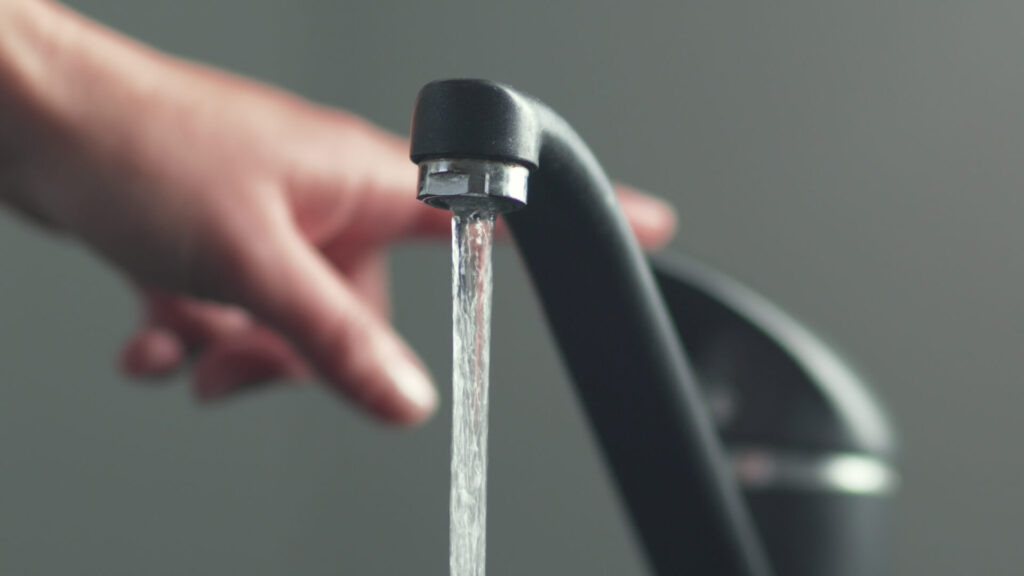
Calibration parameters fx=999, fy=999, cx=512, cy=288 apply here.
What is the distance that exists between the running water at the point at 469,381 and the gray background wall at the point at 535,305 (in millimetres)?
584

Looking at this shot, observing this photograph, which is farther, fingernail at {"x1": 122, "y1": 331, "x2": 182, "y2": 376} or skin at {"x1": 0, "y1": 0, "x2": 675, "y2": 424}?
fingernail at {"x1": 122, "y1": 331, "x2": 182, "y2": 376}

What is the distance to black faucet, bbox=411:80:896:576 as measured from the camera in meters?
0.21

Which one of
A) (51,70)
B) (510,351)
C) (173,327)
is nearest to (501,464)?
(510,351)

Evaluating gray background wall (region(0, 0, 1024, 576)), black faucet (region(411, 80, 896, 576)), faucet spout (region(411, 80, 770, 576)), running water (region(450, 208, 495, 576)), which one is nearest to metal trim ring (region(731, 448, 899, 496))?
black faucet (region(411, 80, 896, 576))

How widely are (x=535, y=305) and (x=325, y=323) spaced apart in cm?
50

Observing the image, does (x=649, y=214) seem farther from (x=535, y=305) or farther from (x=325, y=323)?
(x=535, y=305)

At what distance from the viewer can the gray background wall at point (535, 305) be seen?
739 mm

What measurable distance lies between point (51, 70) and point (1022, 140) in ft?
2.12

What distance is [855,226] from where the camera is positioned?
0.79 meters

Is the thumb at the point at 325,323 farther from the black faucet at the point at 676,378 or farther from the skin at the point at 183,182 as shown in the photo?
the black faucet at the point at 676,378

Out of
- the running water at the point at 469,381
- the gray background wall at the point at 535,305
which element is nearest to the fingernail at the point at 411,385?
the running water at the point at 469,381

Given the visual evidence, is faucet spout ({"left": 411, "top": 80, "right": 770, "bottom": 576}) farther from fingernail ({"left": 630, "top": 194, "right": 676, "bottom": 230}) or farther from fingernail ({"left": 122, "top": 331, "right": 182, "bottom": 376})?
fingernail ({"left": 122, "top": 331, "right": 182, "bottom": 376})

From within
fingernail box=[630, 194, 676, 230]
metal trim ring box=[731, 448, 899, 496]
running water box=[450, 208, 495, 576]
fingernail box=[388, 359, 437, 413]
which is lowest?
running water box=[450, 208, 495, 576]

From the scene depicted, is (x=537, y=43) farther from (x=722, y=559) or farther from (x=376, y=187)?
(x=722, y=559)
